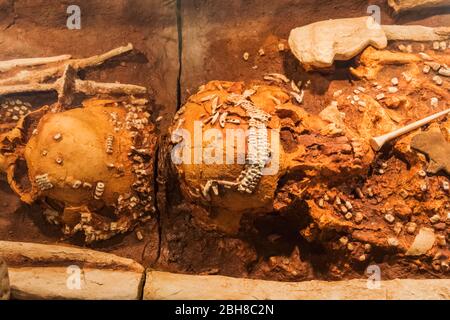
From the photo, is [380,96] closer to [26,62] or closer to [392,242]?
[392,242]

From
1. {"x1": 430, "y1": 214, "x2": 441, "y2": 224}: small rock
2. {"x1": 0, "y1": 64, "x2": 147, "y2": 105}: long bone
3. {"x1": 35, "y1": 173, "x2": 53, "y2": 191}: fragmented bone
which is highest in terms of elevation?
{"x1": 0, "y1": 64, "x2": 147, "y2": 105}: long bone

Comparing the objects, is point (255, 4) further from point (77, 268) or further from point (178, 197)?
point (77, 268)

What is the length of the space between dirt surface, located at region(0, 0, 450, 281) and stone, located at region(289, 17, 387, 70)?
122 millimetres

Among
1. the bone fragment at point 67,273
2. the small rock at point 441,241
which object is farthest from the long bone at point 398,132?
the bone fragment at point 67,273

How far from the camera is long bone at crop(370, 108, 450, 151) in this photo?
2551 mm

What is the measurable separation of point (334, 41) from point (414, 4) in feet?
2.35

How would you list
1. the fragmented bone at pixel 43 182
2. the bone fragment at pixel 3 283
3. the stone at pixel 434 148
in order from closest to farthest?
the bone fragment at pixel 3 283 → the stone at pixel 434 148 → the fragmented bone at pixel 43 182

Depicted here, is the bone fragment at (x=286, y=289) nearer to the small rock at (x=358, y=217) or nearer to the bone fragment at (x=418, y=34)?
the small rock at (x=358, y=217)

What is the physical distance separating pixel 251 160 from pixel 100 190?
0.97m

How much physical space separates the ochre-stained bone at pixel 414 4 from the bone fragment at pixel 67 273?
7.80 ft

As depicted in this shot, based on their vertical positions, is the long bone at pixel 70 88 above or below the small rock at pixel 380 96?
above

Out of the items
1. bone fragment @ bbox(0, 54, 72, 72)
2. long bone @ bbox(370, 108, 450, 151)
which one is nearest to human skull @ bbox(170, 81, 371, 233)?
long bone @ bbox(370, 108, 450, 151)

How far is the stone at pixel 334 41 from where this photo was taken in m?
2.87

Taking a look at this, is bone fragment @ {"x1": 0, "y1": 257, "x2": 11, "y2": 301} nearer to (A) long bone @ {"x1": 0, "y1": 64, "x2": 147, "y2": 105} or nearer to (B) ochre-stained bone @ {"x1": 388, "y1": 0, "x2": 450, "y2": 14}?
(A) long bone @ {"x1": 0, "y1": 64, "x2": 147, "y2": 105}
